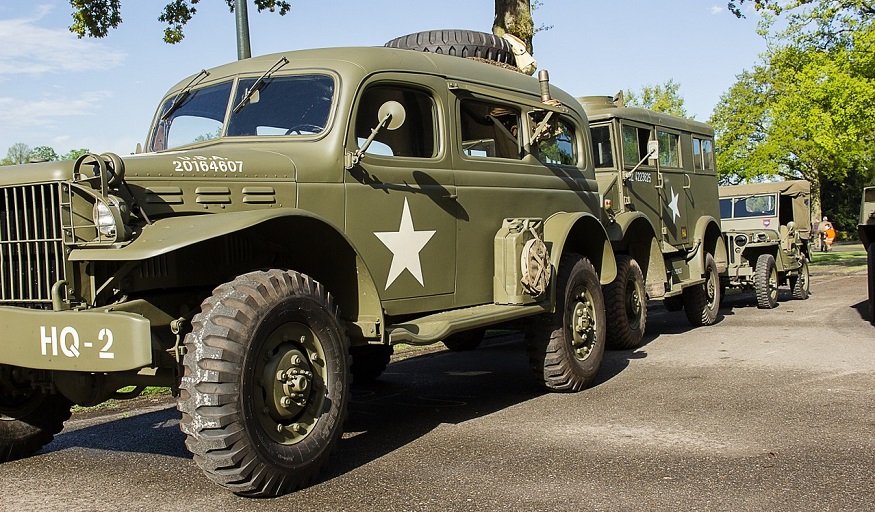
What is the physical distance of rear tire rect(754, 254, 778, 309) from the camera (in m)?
13.9

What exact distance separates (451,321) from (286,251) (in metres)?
1.14

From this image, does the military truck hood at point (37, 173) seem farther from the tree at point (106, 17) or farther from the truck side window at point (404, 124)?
the tree at point (106, 17)

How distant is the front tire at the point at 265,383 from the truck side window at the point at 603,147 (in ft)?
20.9

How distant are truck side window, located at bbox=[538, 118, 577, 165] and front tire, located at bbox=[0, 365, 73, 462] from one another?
3.97 meters

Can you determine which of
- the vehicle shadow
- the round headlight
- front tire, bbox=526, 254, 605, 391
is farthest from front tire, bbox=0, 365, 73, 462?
front tire, bbox=526, 254, 605, 391

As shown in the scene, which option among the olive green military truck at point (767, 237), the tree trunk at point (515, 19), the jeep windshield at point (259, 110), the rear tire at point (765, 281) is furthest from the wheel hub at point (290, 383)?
the rear tire at point (765, 281)

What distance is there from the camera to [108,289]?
438 centimetres

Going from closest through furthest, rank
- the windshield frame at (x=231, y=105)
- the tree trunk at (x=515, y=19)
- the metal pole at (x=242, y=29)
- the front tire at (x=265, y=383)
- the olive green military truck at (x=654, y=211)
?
the front tire at (x=265, y=383) → the windshield frame at (x=231, y=105) → the metal pole at (x=242, y=29) → the olive green military truck at (x=654, y=211) → the tree trunk at (x=515, y=19)

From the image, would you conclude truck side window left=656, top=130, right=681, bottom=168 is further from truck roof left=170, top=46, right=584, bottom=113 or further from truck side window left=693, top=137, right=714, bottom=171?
truck roof left=170, top=46, right=584, bottom=113

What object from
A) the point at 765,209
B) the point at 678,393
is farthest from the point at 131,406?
the point at 765,209

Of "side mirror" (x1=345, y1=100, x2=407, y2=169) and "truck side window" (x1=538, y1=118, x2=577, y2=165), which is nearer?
"side mirror" (x1=345, y1=100, x2=407, y2=169)

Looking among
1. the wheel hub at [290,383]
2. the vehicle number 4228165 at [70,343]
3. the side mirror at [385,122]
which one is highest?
the side mirror at [385,122]

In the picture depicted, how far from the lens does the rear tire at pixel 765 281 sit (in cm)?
1391

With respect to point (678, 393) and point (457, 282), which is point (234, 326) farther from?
point (678, 393)
